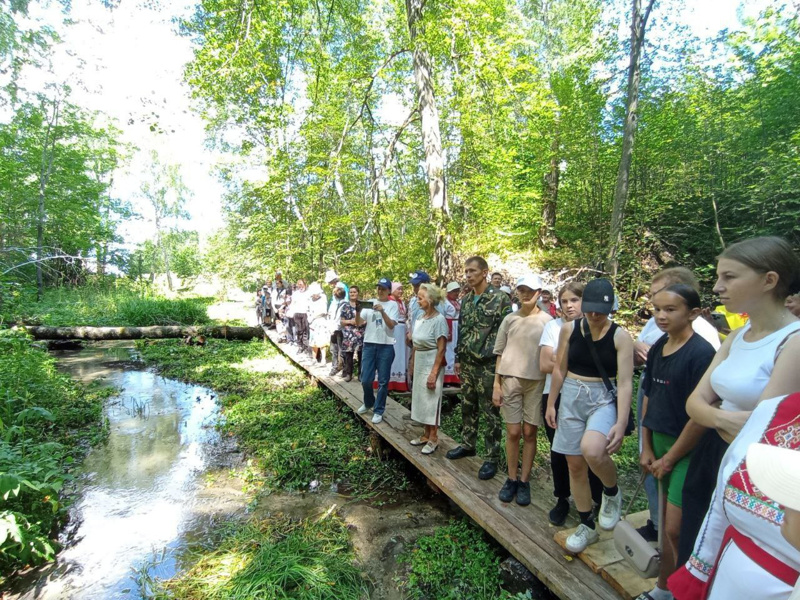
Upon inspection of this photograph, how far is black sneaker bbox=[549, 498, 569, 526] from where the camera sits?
9.29 feet

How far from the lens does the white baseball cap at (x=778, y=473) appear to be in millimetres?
634

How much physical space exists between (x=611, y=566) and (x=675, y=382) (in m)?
1.15

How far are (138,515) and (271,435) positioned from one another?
5.80 ft

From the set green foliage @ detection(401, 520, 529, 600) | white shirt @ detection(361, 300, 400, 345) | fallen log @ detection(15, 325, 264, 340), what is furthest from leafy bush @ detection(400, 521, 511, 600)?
fallen log @ detection(15, 325, 264, 340)

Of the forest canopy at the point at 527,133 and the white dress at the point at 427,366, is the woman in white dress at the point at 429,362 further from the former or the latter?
the forest canopy at the point at 527,133

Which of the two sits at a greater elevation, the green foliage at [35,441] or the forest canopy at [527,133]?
the forest canopy at [527,133]

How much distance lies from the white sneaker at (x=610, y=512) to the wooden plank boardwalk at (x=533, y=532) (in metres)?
0.07

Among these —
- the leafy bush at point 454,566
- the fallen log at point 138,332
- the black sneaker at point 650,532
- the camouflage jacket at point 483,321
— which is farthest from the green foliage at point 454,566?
the fallen log at point 138,332

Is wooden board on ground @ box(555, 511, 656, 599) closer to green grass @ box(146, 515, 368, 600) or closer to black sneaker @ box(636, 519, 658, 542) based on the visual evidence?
black sneaker @ box(636, 519, 658, 542)

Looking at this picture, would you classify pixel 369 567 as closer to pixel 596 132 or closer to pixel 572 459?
pixel 572 459

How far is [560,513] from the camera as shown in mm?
2846

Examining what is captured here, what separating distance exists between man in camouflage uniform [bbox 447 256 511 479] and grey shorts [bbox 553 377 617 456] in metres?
0.93

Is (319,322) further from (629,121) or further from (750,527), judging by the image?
(750,527)

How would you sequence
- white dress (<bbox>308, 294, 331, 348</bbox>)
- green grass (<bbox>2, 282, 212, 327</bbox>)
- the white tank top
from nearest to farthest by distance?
the white tank top → white dress (<bbox>308, 294, 331, 348</bbox>) → green grass (<bbox>2, 282, 212, 327</bbox>)
